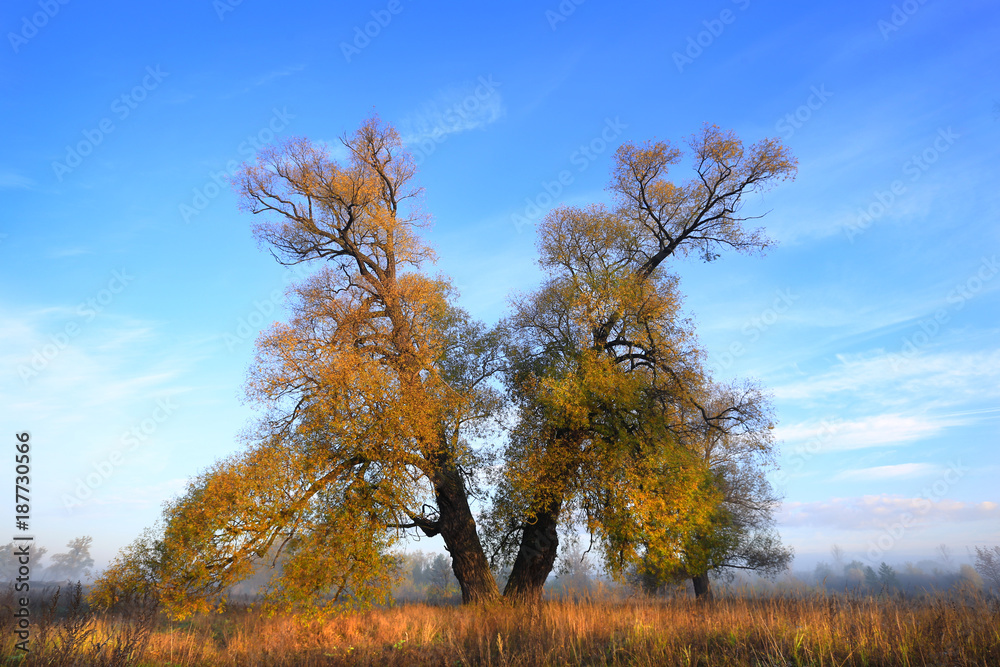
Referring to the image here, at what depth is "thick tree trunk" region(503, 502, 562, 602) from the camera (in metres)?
18.0

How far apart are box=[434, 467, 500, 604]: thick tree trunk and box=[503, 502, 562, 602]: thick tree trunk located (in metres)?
1.16

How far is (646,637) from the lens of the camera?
9.20m

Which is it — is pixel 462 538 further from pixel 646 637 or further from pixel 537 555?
pixel 646 637

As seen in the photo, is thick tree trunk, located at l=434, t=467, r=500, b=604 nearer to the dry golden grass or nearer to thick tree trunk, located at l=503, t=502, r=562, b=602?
thick tree trunk, located at l=503, t=502, r=562, b=602

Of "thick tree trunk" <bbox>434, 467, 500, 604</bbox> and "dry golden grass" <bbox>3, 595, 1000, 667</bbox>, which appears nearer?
"dry golden grass" <bbox>3, 595, 1000, 667</bbox>

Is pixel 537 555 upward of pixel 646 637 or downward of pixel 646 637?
upward

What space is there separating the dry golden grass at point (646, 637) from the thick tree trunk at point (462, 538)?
3403 mm

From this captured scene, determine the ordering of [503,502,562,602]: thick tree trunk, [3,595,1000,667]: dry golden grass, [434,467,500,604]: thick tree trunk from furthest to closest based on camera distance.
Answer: [503,502,562,602]: thick tree trunk
[434,467,500,604]: thick tree trunk
[3,595,1000,667]: dry golden grass

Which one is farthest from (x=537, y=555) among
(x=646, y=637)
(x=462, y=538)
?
(x=646, y=637)

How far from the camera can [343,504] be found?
1486cm

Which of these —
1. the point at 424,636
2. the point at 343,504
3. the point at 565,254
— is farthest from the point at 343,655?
the point at 565,254

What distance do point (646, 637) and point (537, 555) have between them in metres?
9.41

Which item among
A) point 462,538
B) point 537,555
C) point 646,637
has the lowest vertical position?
point 646,637

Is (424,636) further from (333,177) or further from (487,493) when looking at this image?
(333,177)
